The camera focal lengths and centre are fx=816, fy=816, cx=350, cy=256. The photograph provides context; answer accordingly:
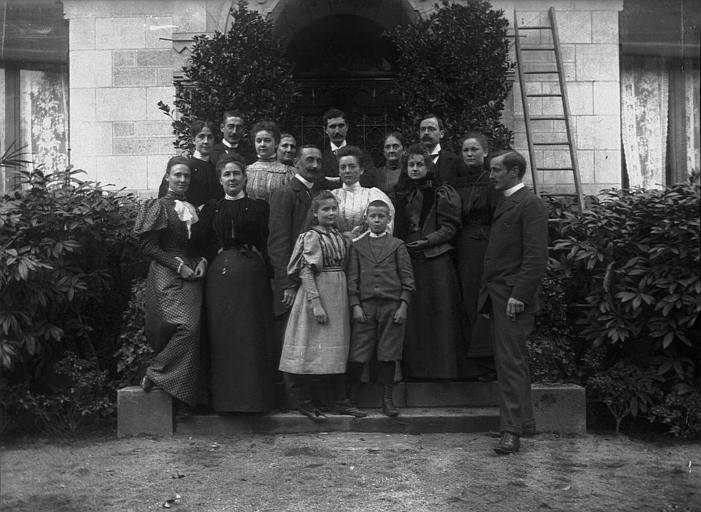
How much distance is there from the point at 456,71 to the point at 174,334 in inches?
145

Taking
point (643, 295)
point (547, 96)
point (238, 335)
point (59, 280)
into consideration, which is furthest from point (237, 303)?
point (547, 96)

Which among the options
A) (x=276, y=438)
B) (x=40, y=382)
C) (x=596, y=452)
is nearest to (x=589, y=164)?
(x=596, y=452)

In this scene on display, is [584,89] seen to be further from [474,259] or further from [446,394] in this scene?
[446,394]

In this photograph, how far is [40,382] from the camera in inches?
231

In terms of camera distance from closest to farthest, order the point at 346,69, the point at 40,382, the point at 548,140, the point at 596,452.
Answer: the point at 596,452 → the point at 40,382 → the point at 548,140 → the point at 346,69

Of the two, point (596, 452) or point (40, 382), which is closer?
point (596, 452)

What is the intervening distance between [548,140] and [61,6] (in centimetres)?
530

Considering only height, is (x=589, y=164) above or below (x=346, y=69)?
below

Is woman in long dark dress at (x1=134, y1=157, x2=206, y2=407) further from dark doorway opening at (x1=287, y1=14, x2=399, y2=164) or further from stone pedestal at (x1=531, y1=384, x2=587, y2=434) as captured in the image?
dark doorway opening at (x1=287, y1=14, x2=399, y2=164)

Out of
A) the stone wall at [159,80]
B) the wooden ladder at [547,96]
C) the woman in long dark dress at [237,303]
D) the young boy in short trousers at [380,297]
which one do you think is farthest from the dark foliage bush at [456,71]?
the woman in long dark dress at [237,303]

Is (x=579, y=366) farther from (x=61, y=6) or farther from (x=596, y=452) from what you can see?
(x=61, y=6)

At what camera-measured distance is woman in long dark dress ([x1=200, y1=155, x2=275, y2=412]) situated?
5.39 m

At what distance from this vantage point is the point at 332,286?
5.42 metres

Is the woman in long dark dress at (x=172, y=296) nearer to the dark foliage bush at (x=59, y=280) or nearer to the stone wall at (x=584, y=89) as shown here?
the dark foliage bush at (x=59, y=280)
